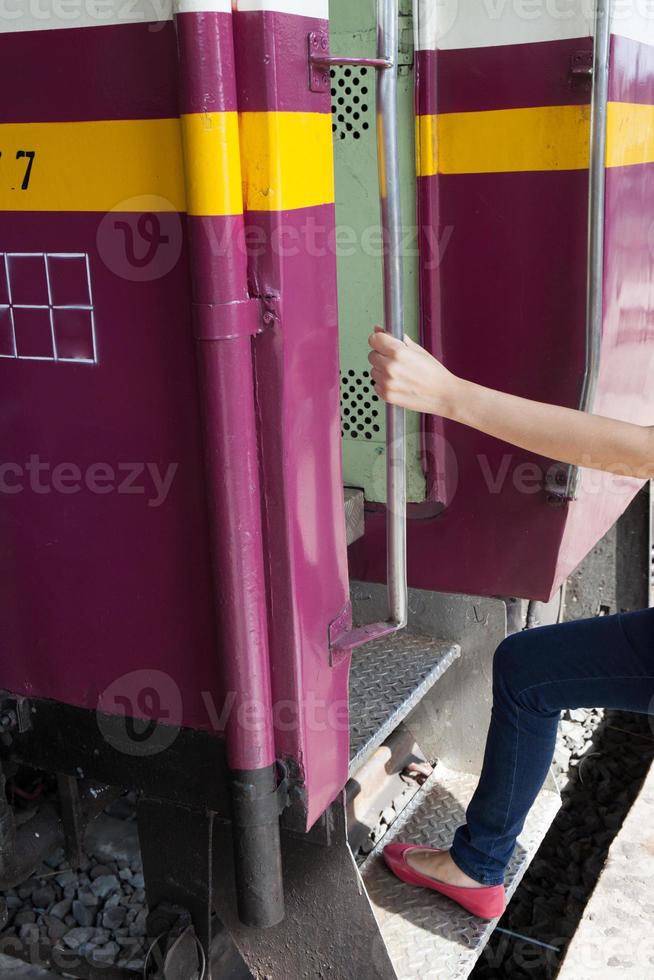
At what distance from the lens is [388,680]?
2.54 m

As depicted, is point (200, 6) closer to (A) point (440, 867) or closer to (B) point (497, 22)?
(B) point (497, 22)

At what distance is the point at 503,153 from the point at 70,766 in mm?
1437

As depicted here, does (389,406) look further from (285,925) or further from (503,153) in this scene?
(285,925)

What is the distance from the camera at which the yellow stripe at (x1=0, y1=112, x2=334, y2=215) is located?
150 centimetres

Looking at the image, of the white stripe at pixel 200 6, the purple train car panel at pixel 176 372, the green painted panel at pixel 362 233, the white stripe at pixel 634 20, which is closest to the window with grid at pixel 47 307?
the purple train car panel at pixel 176 372

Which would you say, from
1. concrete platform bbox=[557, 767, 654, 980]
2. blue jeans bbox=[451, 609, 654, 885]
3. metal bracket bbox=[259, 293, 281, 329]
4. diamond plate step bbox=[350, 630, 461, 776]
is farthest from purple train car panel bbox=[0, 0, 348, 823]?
concrete platform bbox=[557, 767, 654, 980]

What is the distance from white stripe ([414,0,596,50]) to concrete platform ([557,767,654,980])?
184 cm

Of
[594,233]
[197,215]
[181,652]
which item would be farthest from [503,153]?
[181,652]

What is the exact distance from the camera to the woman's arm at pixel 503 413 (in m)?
1.72

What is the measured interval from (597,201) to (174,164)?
0.89 m

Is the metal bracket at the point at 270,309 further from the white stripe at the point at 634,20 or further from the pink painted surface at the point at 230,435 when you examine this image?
the white stripe at the point at 634,20

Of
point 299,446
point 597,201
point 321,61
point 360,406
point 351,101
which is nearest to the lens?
point 321,61

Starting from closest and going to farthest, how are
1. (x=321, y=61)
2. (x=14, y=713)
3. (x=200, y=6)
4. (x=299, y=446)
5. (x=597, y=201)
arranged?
(x=200, y=6) → (x=321, y=61) → (x=299, y=446) → (x=14, y=713) → (x=597, y=201)

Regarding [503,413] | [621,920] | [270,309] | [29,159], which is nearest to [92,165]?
[29,159]
